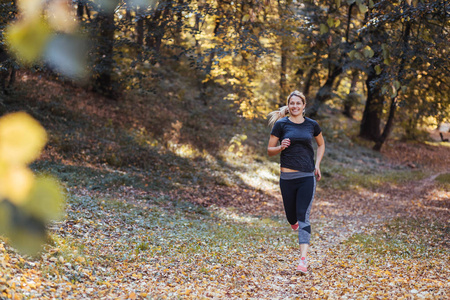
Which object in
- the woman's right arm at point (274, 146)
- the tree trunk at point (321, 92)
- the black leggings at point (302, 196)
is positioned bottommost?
the black leggings at point (302, 196)

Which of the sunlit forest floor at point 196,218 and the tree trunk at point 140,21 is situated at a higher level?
the tree trunk at point 140,21

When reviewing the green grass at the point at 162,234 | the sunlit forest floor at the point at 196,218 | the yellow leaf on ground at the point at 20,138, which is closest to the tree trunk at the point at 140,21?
the sunlit forest floor at the point at 196,218

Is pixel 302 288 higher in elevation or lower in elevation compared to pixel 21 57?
lower

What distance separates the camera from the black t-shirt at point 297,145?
20.9 feet

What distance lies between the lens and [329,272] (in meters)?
6.57

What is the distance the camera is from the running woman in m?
6.35

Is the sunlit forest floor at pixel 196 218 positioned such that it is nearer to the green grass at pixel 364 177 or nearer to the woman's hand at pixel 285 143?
the green grass at pixel 364 177

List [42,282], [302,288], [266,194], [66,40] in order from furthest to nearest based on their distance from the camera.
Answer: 1. [266,194]
2. [66,40]
3. [302,288]
4. [42,282]

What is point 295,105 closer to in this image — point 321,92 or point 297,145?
point 297,145

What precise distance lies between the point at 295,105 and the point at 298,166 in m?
0.95

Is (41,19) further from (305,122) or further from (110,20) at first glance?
(305,122)

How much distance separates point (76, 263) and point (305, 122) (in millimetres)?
3960

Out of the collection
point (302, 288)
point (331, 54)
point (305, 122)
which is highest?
point (331, 54)

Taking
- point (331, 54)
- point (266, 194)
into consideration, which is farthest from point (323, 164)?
point (266, 194)
